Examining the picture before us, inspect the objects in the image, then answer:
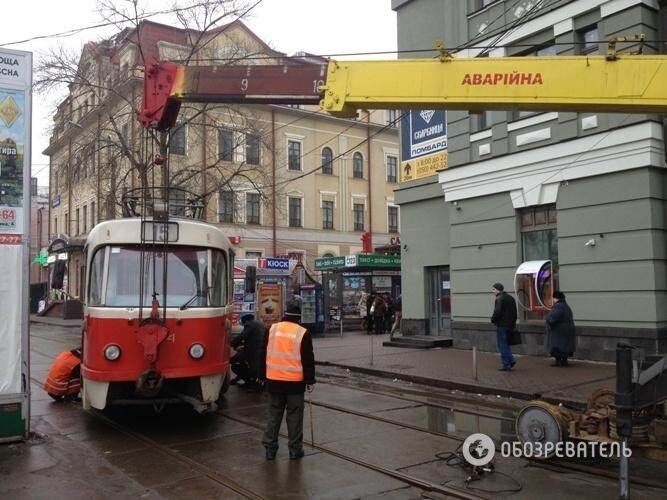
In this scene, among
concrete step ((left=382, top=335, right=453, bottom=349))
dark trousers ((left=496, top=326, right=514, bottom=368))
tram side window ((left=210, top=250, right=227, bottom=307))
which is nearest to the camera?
tram side window ((left=210, top=250, right=227, bottom=307))

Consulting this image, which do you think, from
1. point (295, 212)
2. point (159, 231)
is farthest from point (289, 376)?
point (295, 212)

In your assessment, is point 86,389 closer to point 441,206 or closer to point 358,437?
point 358,437

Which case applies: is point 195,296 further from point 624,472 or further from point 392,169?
point 392,169

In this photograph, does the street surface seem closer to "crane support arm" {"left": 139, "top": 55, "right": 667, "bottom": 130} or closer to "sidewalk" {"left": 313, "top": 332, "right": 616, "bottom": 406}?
"sidewalk" {"left": 313, "top": 332, "right": 616, "bottom": 406}

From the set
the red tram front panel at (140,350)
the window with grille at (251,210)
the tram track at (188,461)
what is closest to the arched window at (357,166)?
the window with grille at (251,210)

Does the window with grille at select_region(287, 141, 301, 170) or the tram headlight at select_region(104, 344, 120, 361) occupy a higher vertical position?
the window with grille at select_region(287, 141, 301, 170)

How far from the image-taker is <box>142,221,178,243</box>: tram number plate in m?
8.66

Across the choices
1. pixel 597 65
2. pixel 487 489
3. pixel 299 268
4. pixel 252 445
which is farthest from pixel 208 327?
pixel 299 268

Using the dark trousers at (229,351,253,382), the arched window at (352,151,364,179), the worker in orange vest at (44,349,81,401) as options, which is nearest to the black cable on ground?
the dark trousers at (229,351,253,382)

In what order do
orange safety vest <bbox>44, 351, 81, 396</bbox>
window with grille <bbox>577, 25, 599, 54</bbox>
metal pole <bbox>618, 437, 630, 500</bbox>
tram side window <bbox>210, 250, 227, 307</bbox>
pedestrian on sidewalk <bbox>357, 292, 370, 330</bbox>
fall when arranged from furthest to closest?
1. pedestrian on sidewalk <bbox>357, 292, 370, 330</bbox>
2. window with grille <bbox>577, 25, 599, 54</bbox>
3. orange safety vest <bbox>44, 351, 81, 396</bbox>
4. tram side window <bbox>210, 250, 227, 307</bbox>
5. metal pole <bbox>618, 437, 630, 500</bbox>

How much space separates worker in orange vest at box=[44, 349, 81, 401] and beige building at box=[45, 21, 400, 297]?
1661 centimetres

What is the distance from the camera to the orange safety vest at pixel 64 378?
10.9m

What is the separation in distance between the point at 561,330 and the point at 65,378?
975 cm

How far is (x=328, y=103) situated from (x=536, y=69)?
2.41m
